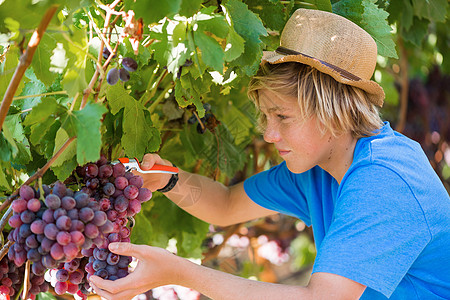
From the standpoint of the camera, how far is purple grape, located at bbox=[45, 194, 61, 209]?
0.74 metres

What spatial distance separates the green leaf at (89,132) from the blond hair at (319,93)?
0.50 m

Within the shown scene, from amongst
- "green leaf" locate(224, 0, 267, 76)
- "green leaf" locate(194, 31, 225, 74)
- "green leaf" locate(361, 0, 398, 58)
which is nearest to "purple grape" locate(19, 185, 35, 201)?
"green leaf" locate(194, 31, 225, 74)

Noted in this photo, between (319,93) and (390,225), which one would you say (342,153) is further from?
(390,225)

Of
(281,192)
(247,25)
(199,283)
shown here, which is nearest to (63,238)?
(199,283)

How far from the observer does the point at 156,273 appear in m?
0.92

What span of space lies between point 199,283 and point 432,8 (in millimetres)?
1095

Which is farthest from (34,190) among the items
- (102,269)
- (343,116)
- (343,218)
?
(343,116)

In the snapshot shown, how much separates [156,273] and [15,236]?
27cm

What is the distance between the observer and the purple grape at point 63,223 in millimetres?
722

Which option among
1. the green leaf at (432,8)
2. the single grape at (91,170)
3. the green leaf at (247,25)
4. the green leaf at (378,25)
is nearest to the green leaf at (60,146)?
the single grape at (91,170)

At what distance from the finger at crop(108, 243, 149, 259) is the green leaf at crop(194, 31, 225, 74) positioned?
34 centimetres

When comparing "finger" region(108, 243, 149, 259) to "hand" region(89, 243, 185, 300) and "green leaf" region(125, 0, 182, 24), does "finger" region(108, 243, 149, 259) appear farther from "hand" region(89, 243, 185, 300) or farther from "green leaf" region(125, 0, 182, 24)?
"green leaf" region(125, 0, 182, 24)

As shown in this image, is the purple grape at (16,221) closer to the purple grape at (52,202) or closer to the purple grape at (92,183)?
the purple grape at (52,202)

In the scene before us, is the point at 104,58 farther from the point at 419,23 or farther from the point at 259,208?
the point at 419,23
